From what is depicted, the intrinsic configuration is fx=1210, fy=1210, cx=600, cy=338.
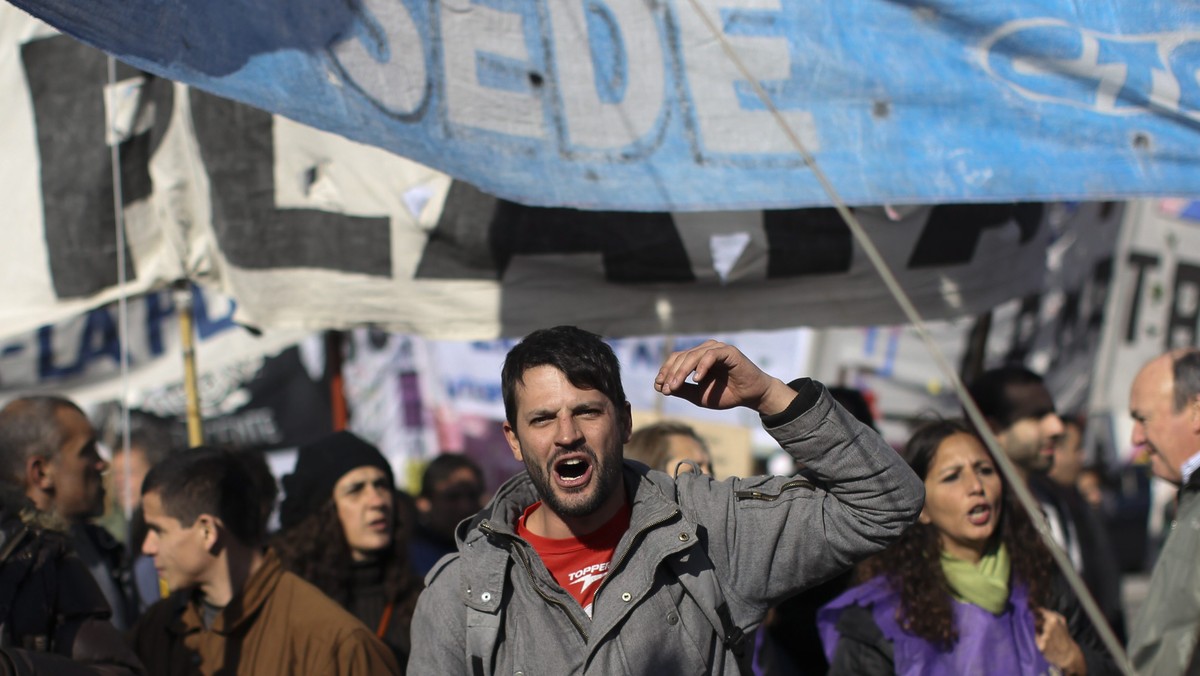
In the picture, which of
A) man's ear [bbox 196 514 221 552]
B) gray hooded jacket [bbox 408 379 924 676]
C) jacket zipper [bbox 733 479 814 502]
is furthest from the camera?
man's ear [bbox 196 514 221 552]

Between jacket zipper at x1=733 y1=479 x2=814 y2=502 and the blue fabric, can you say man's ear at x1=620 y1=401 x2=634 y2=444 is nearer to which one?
jacket zipper at x1=733 y1=479 x2=814 y2=502

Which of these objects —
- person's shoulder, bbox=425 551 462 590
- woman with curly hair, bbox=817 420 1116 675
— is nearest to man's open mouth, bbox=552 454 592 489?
person's shoulder, bbox=425 551 462 590

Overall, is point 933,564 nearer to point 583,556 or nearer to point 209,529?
point 583,556

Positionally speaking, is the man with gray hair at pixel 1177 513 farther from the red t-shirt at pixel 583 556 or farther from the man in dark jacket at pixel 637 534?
the red t-shirt at pixel 583 556

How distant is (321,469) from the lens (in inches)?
152

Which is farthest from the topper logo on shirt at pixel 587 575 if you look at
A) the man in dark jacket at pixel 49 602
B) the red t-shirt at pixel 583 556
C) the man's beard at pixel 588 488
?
the man in dark jacket at pixel 49 602

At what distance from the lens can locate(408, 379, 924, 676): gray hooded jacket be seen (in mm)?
2199

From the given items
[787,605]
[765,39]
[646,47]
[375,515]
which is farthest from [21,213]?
[787,605]

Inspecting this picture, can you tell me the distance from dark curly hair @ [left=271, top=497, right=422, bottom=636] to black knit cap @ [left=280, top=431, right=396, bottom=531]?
0.04m

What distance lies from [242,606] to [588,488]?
1.25 metres

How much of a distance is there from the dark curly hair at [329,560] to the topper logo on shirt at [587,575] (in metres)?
1.53

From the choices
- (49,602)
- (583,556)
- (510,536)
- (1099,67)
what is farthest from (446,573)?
(1099,67)

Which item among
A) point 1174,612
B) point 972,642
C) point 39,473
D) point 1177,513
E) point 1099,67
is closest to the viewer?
point 1174,612

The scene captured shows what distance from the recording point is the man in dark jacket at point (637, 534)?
2203mm
